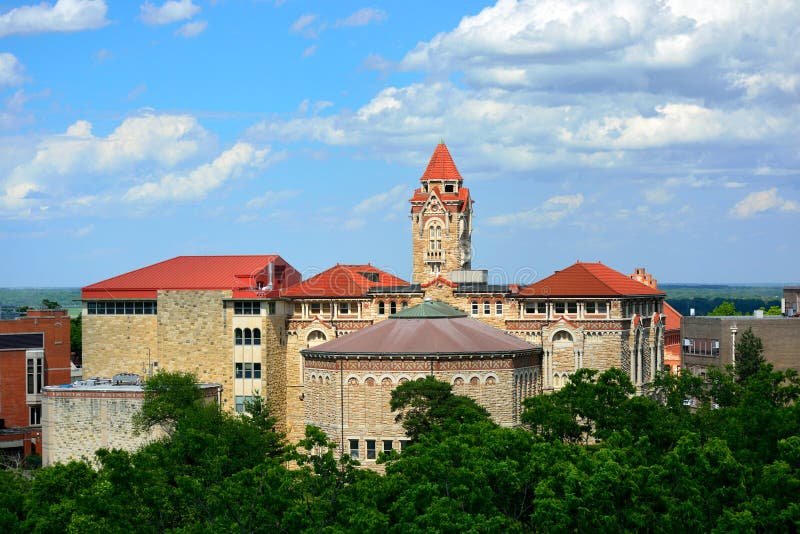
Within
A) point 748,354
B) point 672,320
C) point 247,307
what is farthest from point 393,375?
point 672,320

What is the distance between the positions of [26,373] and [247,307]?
2036 centimetres

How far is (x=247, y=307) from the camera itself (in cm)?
11125

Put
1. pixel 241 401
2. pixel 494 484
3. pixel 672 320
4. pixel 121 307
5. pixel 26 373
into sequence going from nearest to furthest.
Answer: pixel 494 484 < pixel 241 401 < pixel 121 307 < pixel 26 373 < pixel 672 320

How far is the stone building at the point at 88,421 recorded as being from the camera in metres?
98.1

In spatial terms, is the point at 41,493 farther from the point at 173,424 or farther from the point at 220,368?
the point at 220,368

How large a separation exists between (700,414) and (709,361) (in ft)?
198

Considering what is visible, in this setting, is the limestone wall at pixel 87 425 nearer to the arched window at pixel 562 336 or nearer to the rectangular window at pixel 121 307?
the rectangular window at pixel 121 307

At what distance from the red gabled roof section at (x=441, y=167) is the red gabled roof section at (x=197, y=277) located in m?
16.5

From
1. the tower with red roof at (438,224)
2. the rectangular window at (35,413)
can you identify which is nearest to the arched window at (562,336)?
the tower with red roof at (438,224)

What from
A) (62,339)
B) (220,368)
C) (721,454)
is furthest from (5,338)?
(721,454)

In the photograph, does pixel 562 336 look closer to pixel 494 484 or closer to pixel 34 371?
pixel 34 371

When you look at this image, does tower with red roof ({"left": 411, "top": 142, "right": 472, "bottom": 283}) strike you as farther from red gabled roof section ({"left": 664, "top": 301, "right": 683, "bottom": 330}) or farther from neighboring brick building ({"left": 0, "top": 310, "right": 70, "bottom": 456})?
red gabled roof section ({"left": 664, "top": 301, "right": 683, "bottom": 330})

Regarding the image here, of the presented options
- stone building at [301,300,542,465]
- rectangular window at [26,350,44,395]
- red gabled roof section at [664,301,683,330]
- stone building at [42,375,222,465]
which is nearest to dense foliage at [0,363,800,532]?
stone building at [301,300,542,465]

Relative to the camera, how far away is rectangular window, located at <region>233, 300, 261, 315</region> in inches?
4373
